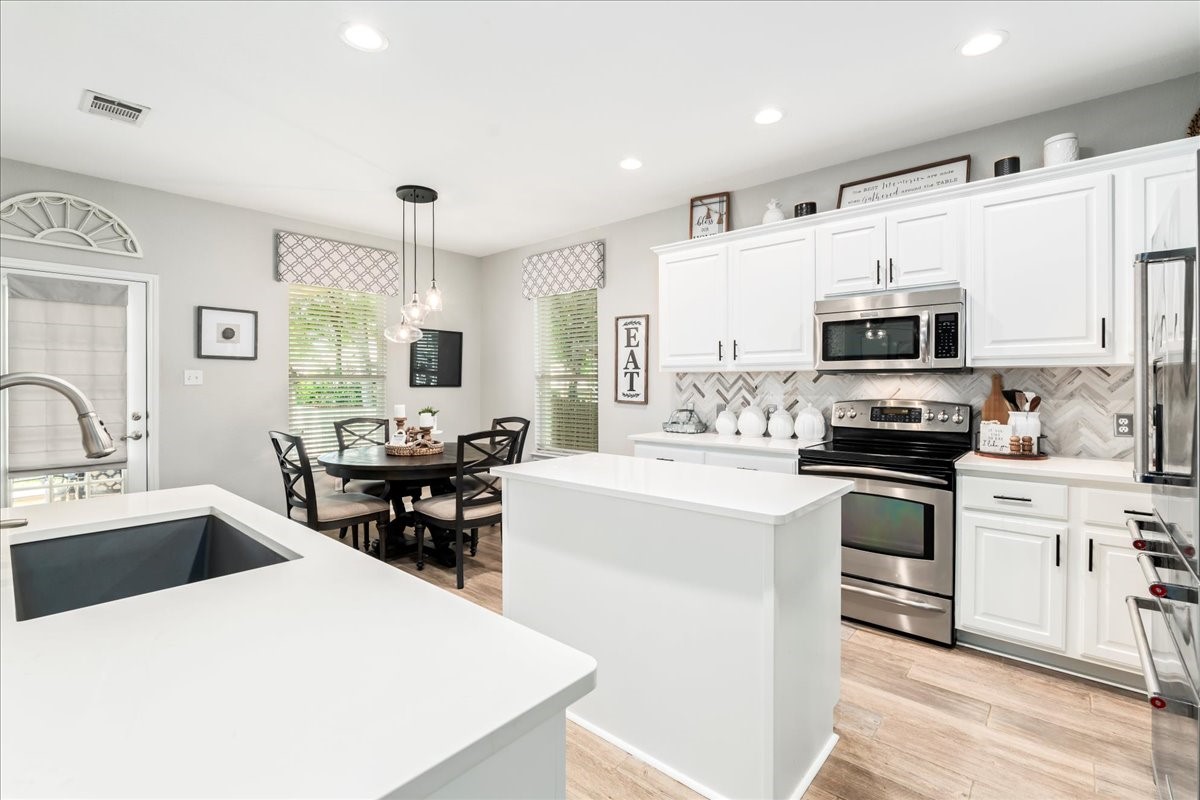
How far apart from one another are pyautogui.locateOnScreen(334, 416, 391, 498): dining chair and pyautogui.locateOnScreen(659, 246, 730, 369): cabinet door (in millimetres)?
2358

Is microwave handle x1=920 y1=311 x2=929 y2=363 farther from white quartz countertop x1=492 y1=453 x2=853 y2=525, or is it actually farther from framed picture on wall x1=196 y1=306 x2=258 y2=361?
framed picture on wall x1=196 y1=306 x2=258 y2=361

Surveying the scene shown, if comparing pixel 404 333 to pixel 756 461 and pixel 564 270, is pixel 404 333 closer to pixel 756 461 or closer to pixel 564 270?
pixel 564 270

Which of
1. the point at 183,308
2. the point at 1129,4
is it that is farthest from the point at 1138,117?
the point at 183,308

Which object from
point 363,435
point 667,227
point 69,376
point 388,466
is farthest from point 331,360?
point 667,227

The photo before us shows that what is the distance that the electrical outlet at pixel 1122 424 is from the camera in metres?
2.60

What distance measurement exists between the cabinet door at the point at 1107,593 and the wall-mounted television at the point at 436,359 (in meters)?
4.78

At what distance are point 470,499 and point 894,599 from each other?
96.6 inches

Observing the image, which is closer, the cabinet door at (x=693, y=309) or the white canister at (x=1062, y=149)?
the white canister at (x=1062, y=149)

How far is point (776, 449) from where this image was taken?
10.4 feet

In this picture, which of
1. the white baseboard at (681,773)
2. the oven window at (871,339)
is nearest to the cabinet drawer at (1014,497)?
the oven window at (871,339)

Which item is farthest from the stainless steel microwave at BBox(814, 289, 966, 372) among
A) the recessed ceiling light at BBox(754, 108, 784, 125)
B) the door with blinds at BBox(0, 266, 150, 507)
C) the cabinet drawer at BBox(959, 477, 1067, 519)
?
the door with blinds at BBox(0, 266, 150, 507)

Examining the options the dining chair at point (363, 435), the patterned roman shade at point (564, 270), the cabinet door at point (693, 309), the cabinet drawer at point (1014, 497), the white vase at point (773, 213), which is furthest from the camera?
the patterned roman shade at point (564, 270)

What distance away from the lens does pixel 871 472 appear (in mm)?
A: 2838

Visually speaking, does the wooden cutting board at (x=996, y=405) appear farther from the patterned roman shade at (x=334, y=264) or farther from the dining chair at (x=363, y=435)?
the patterned roman shade at (x=334, y=264)
